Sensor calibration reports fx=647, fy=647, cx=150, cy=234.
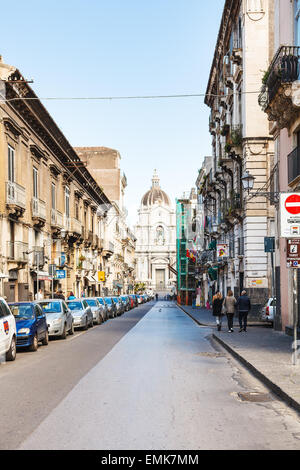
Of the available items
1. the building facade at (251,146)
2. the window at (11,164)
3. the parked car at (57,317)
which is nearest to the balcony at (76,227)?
the building facade at (251,146)

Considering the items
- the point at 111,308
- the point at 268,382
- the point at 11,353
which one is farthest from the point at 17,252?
the point at 268,382

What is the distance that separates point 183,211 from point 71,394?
79.6m

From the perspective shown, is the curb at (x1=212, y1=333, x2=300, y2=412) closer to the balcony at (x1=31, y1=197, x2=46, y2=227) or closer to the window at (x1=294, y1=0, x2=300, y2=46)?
the window at (x1=294, y1=0, x2=300, y2=46)

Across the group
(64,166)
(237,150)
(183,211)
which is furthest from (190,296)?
(237,150)

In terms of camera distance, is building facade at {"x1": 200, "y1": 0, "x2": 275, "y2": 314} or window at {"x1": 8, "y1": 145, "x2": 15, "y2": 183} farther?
building facade at {"x1": 200, "y1": 0, "x2": 275, "y2": 314}

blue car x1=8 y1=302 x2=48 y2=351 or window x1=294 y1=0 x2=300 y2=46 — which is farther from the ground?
window x1=294 y1=0 x2=300 y2=46

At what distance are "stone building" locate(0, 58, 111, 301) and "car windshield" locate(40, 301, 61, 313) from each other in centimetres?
317

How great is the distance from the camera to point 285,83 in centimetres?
1791

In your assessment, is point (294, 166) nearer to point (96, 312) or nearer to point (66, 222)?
point (96, 312)

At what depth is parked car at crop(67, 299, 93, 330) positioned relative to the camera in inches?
1090

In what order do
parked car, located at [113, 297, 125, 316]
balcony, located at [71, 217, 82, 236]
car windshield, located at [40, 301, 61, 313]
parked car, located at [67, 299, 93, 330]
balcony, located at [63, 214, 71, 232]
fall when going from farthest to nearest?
parked car, located at [113, 297, 125, 316]
balcony, located at [71, 217, 82, 236]
balcony, located at [63, 214, 71, 232]
parked car, located at [67, 299, 93, 330]
car windshield, located at [40, 301, 61, 313]

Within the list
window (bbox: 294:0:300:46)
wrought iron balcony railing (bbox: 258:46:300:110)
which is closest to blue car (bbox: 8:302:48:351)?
wrought iron balcony railing (bbox: 258:46:300:110)

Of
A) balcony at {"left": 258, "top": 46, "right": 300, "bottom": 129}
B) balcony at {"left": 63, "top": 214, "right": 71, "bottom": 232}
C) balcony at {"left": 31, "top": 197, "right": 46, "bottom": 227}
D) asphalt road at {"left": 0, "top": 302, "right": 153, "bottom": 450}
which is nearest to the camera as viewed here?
asphalt road at {"left": 0, "top": 302, "right": 153, "bottom": 450}

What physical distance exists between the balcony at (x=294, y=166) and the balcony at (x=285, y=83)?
1.07 m
